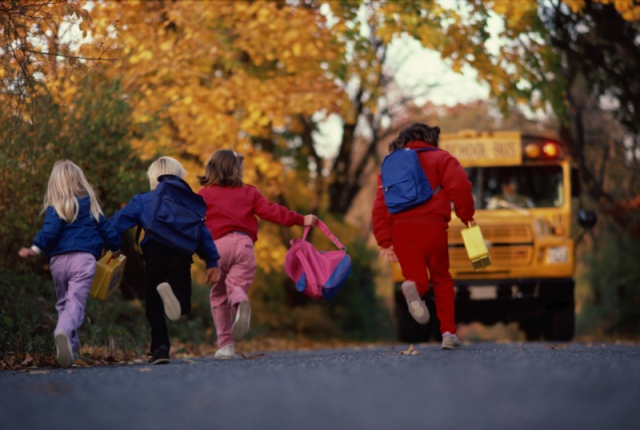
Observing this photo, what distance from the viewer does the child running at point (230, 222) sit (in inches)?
345

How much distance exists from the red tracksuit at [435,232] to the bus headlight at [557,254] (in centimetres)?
510

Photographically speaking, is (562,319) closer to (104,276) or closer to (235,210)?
(235,210)

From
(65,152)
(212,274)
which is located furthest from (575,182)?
(212,274)

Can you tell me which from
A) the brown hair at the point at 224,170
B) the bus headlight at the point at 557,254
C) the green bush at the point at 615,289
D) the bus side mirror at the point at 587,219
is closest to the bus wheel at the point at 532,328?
the bus headlight at the point at 557,254

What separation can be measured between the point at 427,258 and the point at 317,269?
3.21 ft

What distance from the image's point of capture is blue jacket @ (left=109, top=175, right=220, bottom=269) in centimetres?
835

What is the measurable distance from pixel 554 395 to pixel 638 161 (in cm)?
2382

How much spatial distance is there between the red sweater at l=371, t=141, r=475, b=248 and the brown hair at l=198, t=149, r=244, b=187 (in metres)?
1.19

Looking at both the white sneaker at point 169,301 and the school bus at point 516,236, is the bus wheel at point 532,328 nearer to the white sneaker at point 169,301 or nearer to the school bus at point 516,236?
the school bus at point 516,236

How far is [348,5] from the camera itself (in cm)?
1484

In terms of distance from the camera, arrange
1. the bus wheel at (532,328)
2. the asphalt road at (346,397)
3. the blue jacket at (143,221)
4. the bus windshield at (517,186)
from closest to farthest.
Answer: the asphalt road at (346,397) < the blue jacket at (143,221) < the bus windshield at (517,186) < the bus wheel at (532,328)

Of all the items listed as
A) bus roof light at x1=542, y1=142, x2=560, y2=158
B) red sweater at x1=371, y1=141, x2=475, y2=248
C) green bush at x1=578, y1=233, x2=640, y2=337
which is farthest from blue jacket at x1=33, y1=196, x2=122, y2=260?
green bush at x1=578, y1=233, x2=640, y2=337

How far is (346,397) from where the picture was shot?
16.7 ft

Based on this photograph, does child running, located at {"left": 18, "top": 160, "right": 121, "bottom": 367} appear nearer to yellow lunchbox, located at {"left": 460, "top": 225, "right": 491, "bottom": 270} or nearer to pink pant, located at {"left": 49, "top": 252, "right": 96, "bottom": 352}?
pink pant, located at {"left": 49, "top": 252, "right": 96, "bottom": 352}
